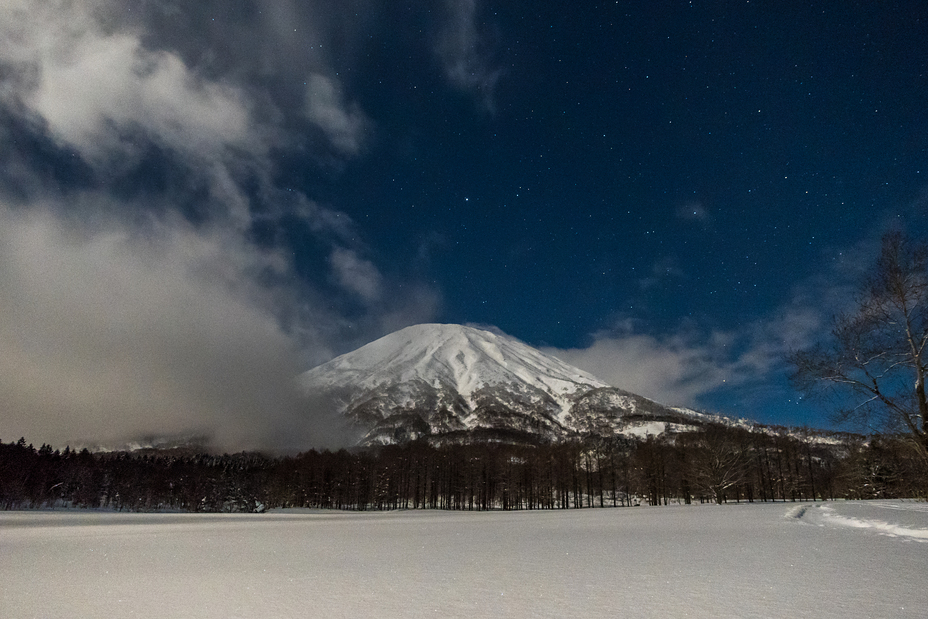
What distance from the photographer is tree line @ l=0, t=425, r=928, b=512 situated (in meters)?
78.8

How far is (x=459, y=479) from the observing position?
9825 centimetres

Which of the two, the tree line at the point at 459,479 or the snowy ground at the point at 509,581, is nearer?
the snowy ground at the point at 509,581

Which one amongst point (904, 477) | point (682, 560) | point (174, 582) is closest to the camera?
point (174, 582)

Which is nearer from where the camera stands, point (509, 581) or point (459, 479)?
point (509, 581)

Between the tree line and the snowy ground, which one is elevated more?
the snowy ground

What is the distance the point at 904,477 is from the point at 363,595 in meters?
31.2

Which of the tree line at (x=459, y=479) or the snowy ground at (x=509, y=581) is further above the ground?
the snowy ground at (x=509, y=581)

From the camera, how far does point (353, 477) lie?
351 feet

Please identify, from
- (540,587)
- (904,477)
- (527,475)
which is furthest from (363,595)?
(527,475)

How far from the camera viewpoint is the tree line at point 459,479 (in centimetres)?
7875

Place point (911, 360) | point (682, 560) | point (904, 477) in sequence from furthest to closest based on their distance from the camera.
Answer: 1. point (904, 477)
2. point (911, 360)
3. point (682, 560)

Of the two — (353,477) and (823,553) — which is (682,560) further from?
(353,477)

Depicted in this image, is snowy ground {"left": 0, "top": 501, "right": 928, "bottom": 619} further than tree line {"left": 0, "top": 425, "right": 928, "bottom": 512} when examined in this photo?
No

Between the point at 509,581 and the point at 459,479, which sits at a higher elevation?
the point at 509,581
